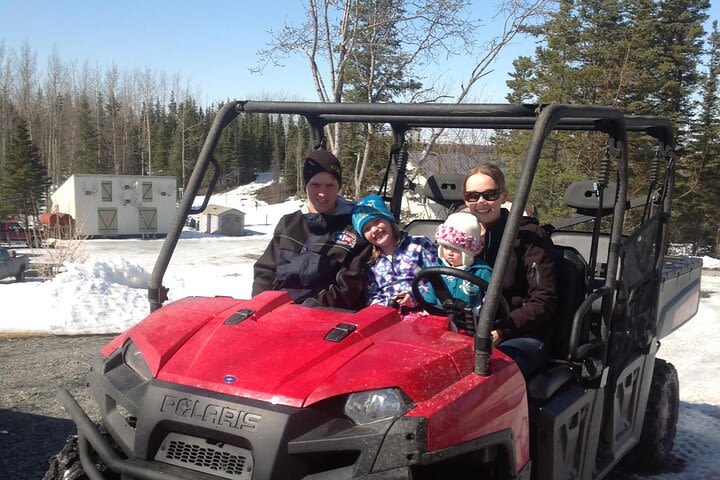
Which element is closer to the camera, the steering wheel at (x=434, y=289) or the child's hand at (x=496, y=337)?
the steering wheel at (x=434, y=289)

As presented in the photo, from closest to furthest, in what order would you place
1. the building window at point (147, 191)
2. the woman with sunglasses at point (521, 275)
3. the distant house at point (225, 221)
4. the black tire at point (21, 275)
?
the woman with sunglasses at point (521, 275), the black tire at point (21, 275), the distant house at point (225, 221), the building window at point (147, 191)

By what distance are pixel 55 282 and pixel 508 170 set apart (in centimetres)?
1074

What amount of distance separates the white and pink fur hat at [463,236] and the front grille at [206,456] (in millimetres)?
1193

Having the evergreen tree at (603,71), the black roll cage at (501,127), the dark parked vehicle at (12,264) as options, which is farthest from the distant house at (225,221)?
the black roll cage at (501,127)

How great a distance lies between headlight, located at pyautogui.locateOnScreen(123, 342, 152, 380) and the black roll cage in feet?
1.25

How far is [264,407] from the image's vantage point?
1.94m

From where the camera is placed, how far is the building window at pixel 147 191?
39062 millimetres

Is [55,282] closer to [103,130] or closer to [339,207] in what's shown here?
[339,207]

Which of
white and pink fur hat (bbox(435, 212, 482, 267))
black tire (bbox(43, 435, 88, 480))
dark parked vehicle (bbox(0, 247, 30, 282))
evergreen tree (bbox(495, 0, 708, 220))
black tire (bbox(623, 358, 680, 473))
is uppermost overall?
evergreen tree (bbox(495, 0, 708, 220))

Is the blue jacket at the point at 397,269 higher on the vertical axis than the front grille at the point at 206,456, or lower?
higher

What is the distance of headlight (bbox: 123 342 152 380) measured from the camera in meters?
2.39

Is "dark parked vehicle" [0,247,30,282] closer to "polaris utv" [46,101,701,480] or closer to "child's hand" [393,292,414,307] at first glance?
"polaris utv" [46,101,701,480]

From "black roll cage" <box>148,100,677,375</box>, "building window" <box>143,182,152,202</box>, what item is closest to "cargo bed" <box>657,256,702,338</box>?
"black roll cage" <box>148,100,677,375</box>

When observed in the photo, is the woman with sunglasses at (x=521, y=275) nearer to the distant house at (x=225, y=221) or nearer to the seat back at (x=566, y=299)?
the seat back at (x=566, y=299)
